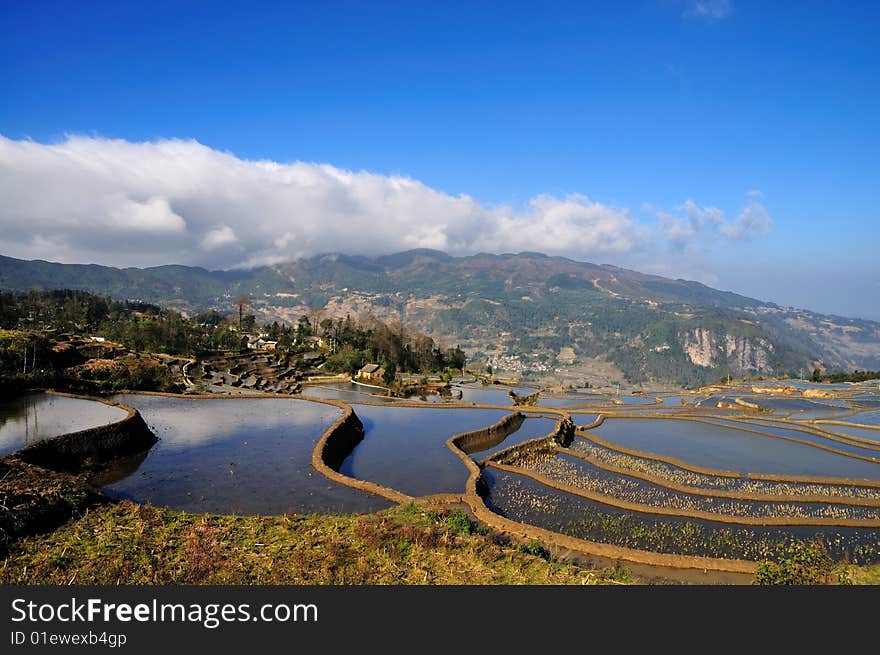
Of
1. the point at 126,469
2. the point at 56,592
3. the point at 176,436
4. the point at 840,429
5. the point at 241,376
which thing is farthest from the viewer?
the point at 241,376

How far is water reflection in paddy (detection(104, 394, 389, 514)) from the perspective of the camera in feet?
53.8

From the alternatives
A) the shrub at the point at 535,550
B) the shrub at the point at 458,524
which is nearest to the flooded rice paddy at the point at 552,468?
the shrub at the point at 535,550

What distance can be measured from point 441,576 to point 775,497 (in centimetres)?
1823

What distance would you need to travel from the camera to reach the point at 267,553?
37.5 feet

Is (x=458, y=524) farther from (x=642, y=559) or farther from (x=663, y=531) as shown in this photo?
(x=663, y=531)

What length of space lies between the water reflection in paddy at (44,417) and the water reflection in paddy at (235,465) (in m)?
2.68

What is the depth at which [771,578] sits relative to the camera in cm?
1018

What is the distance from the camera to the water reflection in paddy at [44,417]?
20.2 meters

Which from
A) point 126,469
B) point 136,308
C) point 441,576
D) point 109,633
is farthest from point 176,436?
point 136,308

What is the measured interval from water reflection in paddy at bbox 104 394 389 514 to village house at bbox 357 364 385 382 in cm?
2427

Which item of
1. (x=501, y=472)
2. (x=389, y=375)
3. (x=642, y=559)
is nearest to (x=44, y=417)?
(x=501, y=472)

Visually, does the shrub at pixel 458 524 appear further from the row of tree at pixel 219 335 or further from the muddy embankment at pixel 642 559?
the row of tree at pixel 219 335

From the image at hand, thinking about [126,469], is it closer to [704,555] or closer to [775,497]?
[704,555]

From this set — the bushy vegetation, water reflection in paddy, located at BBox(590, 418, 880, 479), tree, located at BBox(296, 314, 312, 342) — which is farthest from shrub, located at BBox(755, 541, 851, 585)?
tree, located at BBox(296, 314, 312, 342)
